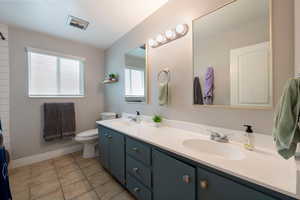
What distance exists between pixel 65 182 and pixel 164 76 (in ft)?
6.56

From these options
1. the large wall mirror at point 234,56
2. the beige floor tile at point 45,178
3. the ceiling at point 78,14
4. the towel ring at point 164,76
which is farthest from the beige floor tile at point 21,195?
the ceiling at point 78,14

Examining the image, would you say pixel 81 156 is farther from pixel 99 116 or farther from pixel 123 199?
pixel 123 199

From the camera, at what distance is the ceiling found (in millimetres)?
1567

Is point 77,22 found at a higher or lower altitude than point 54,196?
higher

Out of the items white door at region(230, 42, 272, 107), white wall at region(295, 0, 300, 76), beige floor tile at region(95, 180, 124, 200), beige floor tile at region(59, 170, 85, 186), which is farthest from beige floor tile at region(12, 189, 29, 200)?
white wall at region(295, 0, 300, 76)

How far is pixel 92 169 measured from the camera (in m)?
1.98

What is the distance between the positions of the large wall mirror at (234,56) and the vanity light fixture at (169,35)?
0.41 ft

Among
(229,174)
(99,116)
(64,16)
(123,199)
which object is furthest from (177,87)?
(99,116)

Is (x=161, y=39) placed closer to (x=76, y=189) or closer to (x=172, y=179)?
(x=172, y=179)

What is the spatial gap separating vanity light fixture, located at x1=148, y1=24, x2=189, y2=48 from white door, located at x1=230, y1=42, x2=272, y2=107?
0.59 meters

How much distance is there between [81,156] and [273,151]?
285 cm

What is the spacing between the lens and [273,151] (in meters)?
0.85

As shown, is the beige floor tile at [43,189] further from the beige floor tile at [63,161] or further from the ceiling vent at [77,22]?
the ceiling vent at [77,22]

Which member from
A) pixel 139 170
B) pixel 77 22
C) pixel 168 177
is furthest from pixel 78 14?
pixel 168 177
